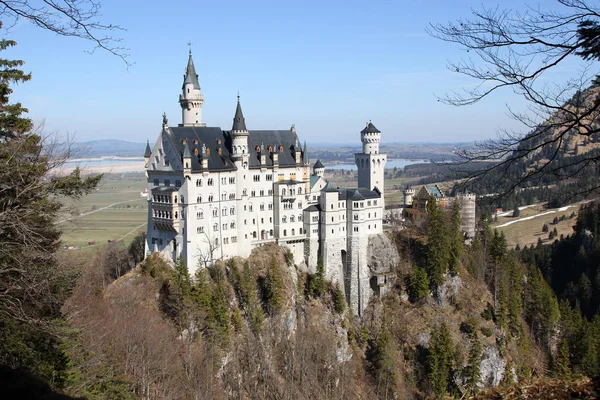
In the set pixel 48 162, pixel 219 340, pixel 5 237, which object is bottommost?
pixel 219 340

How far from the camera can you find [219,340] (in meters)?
56.1

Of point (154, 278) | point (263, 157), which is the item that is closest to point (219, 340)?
point (154, 278)

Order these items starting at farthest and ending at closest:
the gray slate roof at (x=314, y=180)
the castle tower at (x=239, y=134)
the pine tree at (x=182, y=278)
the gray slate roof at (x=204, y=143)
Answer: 1. the gray slate roof at (x=314, y=180)
2. the castle tower at (x=239, y=134)
3. the gray slate roof at (x=204, y=143)
4. the pine tree at (x=182, y=278)

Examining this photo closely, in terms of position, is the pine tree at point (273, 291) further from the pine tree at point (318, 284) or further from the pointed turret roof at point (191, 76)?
the pointed turret roof at point (191, 76)

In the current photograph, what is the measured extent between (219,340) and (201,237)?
35.6ft

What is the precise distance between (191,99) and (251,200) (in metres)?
13.2

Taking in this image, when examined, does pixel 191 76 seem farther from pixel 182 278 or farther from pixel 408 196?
pixel 408 196

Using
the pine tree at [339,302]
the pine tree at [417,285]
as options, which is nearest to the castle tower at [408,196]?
the pine tree at [417,285]

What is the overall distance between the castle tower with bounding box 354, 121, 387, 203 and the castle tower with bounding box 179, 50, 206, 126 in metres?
22.3

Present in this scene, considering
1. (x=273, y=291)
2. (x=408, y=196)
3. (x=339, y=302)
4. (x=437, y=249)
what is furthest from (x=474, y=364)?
(x=408, y=196)

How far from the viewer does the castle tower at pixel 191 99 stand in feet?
219

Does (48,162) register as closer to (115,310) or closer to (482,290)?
(115,310)

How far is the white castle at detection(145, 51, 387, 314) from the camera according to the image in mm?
60438

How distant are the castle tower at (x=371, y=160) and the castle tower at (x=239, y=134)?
752 inches
